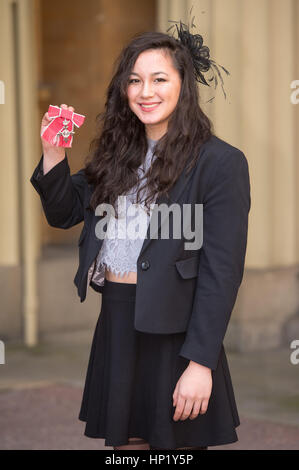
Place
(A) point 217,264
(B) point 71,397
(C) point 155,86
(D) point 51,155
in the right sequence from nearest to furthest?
(A) point 217,264 < (C) point 155,86 < (D) point 51,155 < (B) point 71,397

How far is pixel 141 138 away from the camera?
8.70ft

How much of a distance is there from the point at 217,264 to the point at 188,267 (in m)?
0.09

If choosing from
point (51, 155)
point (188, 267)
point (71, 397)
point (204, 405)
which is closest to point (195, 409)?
point (204, 405)

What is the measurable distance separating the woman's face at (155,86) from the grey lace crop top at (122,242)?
127 mm

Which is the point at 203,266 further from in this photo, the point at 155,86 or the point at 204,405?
the point at 155,86

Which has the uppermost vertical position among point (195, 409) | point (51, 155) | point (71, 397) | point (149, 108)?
point (149, 108)

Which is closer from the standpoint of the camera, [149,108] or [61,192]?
[149,108]

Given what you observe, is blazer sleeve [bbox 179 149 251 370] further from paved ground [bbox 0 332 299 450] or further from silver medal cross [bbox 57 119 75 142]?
paved ground [bbox 0 332 299 450]

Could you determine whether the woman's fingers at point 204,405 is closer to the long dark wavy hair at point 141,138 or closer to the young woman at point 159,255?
the young woman at point 159,255

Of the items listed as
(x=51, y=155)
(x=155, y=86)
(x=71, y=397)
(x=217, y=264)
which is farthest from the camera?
(x=71, y=397)

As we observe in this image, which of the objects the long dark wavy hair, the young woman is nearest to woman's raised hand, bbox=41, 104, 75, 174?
the young woman

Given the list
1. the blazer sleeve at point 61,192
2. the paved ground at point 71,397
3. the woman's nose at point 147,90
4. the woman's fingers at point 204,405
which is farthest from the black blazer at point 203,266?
the paved ground at point 71,397

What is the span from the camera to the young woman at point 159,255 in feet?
7.80

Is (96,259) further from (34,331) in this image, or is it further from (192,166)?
(34,331)
